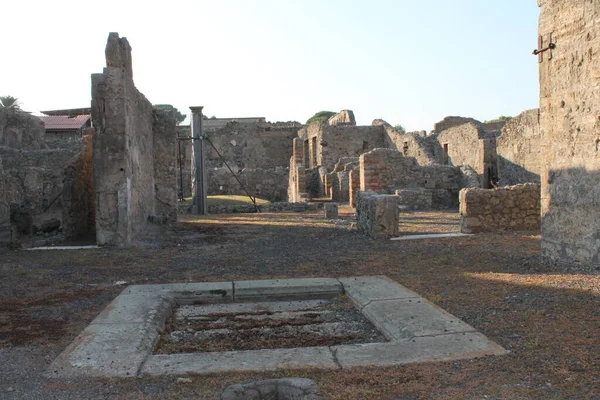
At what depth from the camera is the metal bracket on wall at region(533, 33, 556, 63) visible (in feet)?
24.3

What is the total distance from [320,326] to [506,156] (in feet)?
64.2

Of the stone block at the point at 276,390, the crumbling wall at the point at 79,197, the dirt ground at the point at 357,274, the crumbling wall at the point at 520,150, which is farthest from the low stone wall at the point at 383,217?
the crumbling wall at the point at 520,150

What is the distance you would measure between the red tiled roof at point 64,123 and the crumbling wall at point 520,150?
2501 cm

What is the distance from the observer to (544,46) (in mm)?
7520

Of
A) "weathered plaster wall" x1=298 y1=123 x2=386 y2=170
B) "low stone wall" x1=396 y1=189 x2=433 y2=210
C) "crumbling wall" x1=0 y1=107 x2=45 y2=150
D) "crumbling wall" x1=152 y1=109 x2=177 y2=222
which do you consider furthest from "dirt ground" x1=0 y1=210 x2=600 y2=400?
"weathered plaster wall" x1=298 y1=123 x2=386 y2=170

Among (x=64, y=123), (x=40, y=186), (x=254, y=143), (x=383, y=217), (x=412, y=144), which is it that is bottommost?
(x=383, y=217)

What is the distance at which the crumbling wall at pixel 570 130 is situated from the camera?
6719 millimetres

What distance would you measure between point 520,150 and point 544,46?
1491 centimetres

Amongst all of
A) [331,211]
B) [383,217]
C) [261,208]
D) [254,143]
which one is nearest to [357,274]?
[383,217]

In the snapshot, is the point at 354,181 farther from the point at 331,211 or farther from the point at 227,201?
the point at 331,211

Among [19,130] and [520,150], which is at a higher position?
[19,130]

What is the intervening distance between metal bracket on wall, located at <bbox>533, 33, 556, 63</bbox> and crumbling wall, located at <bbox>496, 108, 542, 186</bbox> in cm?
1335

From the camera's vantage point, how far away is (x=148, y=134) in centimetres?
1342

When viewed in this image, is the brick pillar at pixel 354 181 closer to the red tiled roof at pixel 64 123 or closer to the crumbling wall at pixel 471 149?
the crumbling wall at pixel 471 149
